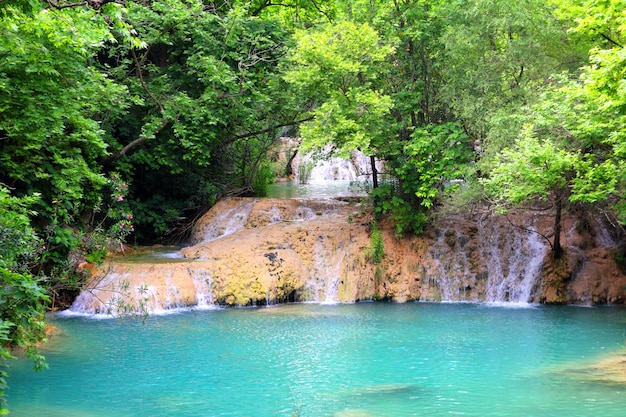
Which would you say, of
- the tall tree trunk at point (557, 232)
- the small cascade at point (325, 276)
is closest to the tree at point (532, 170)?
the tall tree trunk at point (557, 232)

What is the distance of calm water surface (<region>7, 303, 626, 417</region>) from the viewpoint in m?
8.91

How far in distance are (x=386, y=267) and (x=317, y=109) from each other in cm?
431

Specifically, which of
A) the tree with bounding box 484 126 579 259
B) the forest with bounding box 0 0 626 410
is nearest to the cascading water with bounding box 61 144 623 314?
the forest with bounding box 0 0 626 410

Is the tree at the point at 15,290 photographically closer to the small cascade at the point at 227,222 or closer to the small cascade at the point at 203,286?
the small cascade at the point at 203,286

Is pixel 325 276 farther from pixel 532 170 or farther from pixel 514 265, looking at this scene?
pixel 532 170

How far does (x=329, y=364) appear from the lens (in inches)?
433

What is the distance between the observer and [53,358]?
36.8ft

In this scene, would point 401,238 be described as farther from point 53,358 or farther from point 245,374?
point 53,358

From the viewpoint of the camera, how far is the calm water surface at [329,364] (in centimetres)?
891

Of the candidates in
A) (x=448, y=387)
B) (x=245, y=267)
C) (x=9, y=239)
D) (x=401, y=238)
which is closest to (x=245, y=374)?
(x=448, y=387)

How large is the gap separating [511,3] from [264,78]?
7.64m

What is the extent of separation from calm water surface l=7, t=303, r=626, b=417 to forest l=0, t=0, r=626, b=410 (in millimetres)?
1325

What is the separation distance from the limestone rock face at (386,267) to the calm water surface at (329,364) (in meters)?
0.77

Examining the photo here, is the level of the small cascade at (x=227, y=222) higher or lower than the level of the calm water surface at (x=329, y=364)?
higher
